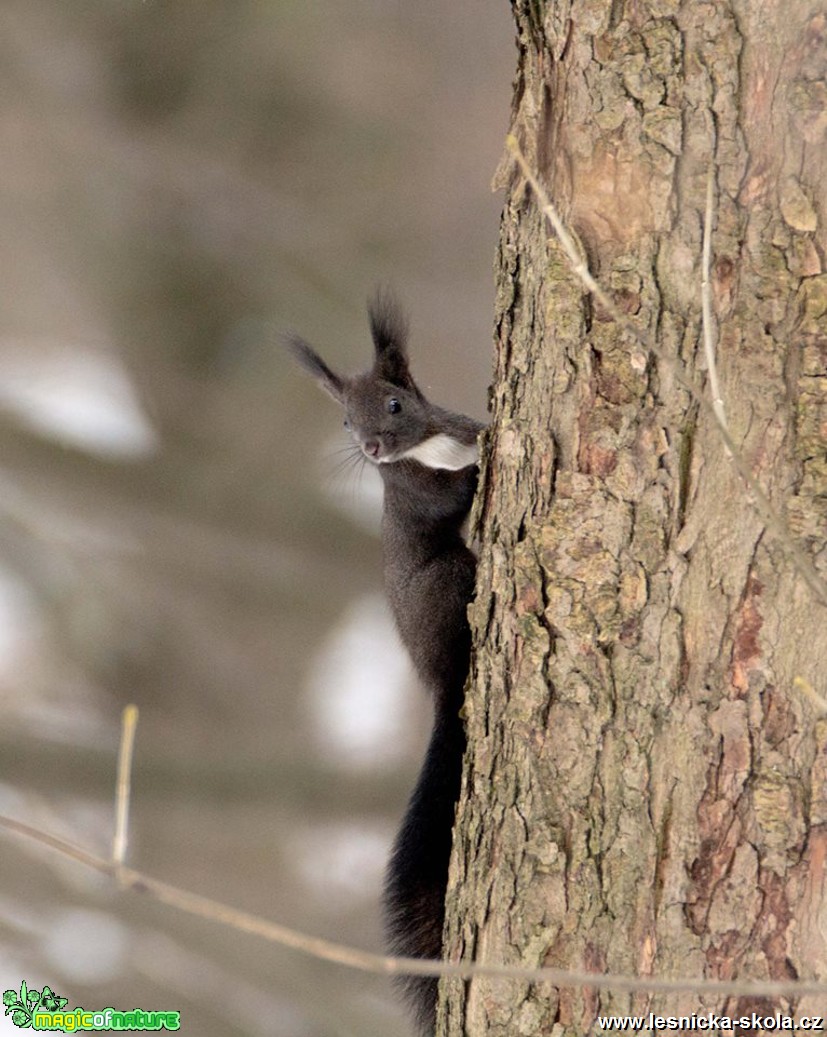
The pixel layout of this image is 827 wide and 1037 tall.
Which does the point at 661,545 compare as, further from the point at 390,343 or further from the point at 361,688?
the point at 361,688

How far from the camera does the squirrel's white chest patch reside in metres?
2.21

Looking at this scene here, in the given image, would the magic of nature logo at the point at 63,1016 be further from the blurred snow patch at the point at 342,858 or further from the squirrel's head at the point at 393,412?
the squirrel's head at the point at 393,412

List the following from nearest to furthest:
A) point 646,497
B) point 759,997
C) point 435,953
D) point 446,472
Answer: point 759,997 → point 646,497 → point 435,953 → point 446,472

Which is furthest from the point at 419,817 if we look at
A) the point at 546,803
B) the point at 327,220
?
the point at 327,220

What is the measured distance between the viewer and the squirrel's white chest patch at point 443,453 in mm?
2207

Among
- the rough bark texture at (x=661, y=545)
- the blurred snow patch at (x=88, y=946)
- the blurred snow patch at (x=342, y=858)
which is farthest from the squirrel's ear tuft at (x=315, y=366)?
the blurred snow patch at (x=88, y=946)

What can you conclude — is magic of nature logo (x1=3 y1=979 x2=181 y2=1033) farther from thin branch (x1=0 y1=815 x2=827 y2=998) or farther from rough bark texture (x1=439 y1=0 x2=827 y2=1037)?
thin branch (x1=0 y1=815 x2=827 y2=998)

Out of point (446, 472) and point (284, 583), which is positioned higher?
point (284, 583)

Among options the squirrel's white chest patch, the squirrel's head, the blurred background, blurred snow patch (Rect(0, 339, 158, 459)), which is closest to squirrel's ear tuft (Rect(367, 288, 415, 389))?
the squirrel's head

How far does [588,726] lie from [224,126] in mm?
2239

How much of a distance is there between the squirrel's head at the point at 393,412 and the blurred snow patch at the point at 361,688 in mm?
1041

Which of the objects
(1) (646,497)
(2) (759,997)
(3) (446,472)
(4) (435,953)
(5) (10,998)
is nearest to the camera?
(2) (759,997)

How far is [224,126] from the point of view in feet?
10.3

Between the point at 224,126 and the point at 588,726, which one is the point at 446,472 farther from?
the point at 224,126
